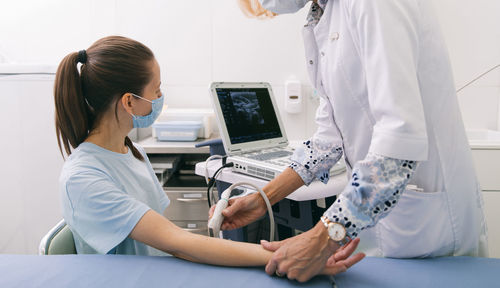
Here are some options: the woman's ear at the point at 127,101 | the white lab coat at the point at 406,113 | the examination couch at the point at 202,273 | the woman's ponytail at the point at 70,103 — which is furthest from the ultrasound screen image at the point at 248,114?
the examination couch at the point at 202,273

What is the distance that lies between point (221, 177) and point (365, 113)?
852 mm

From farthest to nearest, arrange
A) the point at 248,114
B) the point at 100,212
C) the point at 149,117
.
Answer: the point at 248,114 < the point at 149,117 < the point at 100,212

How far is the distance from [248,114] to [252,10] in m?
1.13

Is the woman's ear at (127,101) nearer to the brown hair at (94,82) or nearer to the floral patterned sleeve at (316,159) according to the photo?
the brown hair at (94,82)

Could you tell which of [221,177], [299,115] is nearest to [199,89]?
[299,115]

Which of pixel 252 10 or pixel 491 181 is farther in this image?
pixel 252 10

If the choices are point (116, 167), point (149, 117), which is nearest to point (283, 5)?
point (149, 117)

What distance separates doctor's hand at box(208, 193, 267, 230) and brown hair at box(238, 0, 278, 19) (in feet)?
→ 5.93

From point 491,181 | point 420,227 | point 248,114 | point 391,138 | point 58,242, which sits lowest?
point 491,181

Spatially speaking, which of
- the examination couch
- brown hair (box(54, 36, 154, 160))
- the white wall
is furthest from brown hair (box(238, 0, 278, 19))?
the examination couch

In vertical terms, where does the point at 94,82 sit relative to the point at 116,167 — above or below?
above

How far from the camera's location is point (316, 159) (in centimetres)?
110

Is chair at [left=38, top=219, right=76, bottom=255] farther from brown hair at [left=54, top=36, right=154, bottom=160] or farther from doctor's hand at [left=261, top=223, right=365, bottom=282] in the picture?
doctor's hand at [left=261, top=223, right=365, bottom=282]

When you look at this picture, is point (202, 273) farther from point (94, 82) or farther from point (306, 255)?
point (94, 82)
